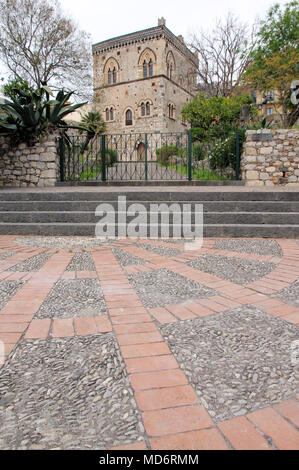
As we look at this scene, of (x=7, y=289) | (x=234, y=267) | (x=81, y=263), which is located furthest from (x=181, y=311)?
(x=81, y=263)

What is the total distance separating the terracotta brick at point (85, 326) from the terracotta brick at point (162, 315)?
1.28 ft

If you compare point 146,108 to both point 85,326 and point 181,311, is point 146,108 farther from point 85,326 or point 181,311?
point 85,326

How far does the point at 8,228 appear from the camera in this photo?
4.82m

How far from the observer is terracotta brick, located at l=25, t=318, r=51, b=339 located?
180 centimetres

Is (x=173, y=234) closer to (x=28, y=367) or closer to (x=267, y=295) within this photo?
(x=267, y=295)

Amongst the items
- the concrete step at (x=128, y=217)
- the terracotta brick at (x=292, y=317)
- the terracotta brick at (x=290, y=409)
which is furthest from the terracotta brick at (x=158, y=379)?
the concrete step at (x=128, y=217)

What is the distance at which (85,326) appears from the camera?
1924 mm

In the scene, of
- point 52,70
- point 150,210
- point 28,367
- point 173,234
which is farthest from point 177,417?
point 52,70

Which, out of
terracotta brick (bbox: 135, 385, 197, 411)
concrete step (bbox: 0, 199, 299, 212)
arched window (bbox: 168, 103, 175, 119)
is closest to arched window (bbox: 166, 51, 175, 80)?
arched window (bbox: 168, 103, 175, 119)

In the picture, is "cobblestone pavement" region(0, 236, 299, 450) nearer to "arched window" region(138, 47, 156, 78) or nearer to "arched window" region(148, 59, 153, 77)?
"arched window" region(148, 59, 153, 77)

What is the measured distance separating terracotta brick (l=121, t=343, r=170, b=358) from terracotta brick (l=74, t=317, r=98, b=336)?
280 millimetres

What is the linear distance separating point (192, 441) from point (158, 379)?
0.36 meters

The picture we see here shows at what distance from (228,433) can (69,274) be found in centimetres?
213
